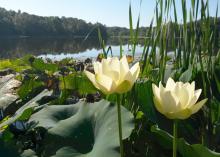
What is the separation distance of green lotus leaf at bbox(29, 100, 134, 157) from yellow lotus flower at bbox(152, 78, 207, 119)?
0.66 feet

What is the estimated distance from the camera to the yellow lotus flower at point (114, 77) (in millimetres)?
799

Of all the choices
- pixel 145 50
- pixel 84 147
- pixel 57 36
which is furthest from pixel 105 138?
pixel 57 36

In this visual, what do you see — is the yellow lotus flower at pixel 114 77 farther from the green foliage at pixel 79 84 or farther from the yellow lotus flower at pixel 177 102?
the green foliage at pixel 79 84

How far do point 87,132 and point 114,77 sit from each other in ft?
1.09

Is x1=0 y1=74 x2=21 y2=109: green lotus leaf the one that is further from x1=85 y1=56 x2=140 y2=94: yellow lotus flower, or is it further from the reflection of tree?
the reflection of tree

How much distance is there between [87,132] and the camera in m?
1.10

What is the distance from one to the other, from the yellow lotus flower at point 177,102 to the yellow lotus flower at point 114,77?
0.20 ft

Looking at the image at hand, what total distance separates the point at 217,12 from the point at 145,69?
0.32m

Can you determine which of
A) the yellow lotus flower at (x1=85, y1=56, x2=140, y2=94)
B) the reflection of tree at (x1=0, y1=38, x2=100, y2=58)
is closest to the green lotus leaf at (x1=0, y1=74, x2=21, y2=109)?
the yellow lotus flower at (x1=85, y1=56, x2=140, y2=94)

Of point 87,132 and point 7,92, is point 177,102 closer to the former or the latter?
point 87,132

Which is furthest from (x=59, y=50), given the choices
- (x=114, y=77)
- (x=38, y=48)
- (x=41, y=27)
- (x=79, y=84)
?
(x=41, y=27)

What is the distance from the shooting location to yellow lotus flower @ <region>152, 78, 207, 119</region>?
77 cm

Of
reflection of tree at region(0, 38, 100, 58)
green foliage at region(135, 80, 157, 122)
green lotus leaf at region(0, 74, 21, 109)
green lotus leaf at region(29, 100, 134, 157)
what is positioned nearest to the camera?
green lotus leaf at region(29, 100, 134, 157)

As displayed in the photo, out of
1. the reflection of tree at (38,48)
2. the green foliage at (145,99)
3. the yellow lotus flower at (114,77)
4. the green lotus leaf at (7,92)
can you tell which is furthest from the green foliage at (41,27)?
the yellow lotus flower at (114,77)
